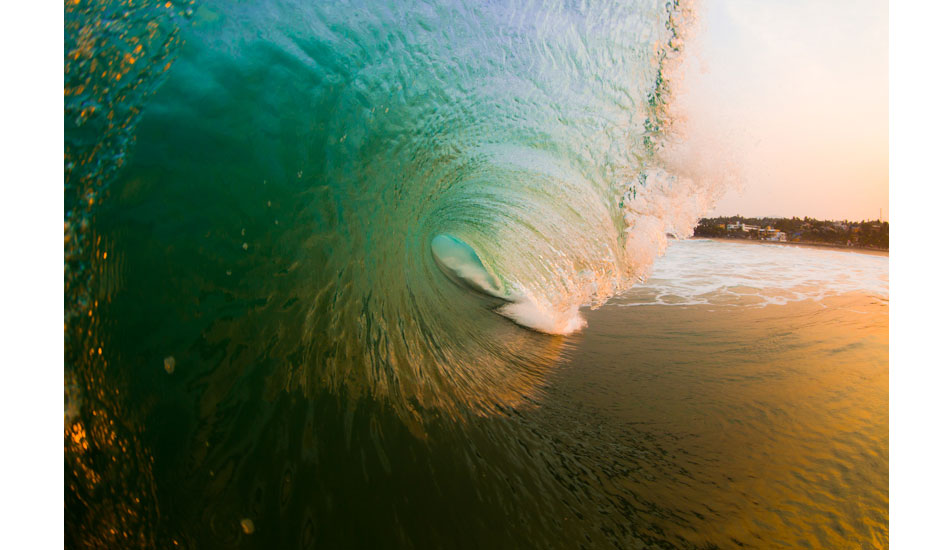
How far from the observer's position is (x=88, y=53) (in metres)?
1.46

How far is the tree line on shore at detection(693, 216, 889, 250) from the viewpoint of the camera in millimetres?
2943

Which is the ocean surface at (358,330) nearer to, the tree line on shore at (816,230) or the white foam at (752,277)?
the tree line on shore at (816,230)

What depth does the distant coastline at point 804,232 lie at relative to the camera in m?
2.98

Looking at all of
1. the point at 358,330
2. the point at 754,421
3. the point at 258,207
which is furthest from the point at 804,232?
the point at 258,207

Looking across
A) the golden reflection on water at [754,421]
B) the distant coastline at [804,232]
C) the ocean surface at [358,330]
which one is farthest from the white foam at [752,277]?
the ocean surface at [358,330]

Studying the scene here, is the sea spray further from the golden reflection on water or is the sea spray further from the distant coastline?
the distant coastline

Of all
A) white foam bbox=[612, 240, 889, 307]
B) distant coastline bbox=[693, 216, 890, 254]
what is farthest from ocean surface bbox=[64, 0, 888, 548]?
white foam bbox=[612, 240, 889, 307]

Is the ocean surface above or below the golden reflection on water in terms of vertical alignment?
above

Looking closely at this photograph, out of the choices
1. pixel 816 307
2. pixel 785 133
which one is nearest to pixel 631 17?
pixel 785 133

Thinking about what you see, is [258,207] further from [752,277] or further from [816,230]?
[752,277]

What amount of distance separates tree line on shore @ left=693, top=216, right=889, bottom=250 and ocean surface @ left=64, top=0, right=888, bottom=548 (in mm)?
326

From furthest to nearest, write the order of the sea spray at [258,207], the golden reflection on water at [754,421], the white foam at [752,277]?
the white foam at [752,277] → the golden reflection on water at [754,421] → the sea spray at [258,207]

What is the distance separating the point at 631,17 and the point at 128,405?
A: 294cm

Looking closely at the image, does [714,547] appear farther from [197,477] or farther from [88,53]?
[88,53]
